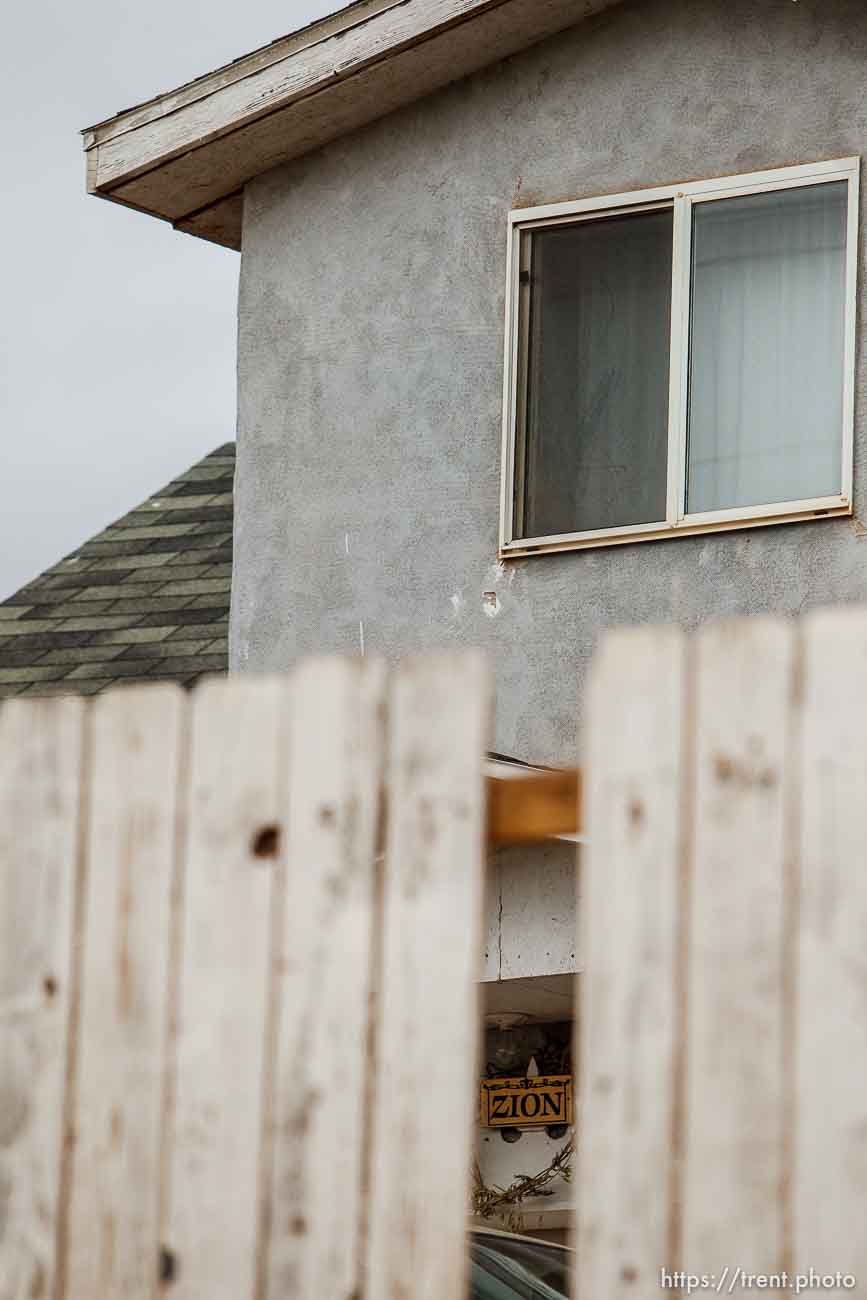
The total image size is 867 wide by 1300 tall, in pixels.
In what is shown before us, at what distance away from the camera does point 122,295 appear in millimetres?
37469

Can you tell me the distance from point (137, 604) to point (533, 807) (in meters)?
9.58

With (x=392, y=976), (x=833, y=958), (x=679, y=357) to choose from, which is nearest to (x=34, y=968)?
(x=392, y=976)

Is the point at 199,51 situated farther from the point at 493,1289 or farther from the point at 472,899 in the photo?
the point at 472,899

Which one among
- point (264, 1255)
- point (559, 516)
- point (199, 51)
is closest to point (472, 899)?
point (264, 1255)

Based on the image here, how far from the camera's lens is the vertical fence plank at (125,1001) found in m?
3.29

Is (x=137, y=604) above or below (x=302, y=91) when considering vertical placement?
below

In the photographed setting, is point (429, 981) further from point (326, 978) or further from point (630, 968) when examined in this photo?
point (630, 968)

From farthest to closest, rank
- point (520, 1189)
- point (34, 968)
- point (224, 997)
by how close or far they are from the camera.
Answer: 1. point (520, 1189)
2. point (34, 968)
3. point (224, 997)

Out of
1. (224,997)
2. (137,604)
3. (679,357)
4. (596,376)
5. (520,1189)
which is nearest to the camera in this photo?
(224,997)

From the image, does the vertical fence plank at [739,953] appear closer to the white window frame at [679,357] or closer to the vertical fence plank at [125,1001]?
the vertical fence plank at [125,1001]

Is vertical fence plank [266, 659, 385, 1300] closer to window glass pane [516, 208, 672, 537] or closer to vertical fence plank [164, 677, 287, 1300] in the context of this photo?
vertical fence plank [164, 677, 287, 1300]

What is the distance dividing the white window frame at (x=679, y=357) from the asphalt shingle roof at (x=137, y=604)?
3.02 meters

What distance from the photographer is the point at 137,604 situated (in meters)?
12.6

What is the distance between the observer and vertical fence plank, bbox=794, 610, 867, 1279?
2822mm
